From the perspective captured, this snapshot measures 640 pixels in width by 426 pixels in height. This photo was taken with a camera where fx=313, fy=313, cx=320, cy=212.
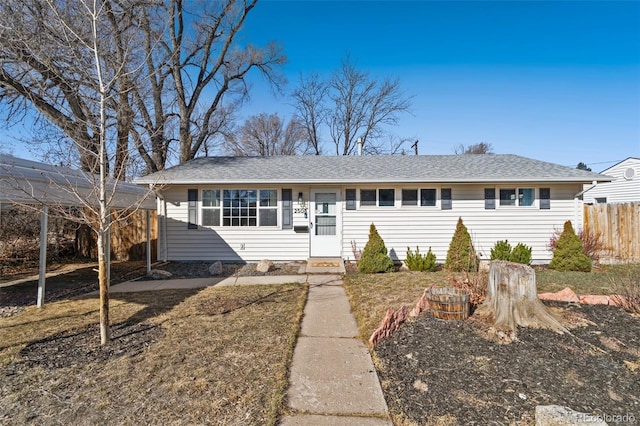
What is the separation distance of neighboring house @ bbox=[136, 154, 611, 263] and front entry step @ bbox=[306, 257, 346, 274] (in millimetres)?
319

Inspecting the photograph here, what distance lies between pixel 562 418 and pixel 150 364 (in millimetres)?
3476

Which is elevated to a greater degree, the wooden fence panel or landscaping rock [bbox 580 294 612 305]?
the wooden fence panel

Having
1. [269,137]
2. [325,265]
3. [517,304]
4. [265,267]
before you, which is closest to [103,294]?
[265,267]

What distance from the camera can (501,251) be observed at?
27.5 ft

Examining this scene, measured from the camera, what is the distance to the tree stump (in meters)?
3.82

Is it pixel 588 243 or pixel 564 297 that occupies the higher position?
pixel 588 243

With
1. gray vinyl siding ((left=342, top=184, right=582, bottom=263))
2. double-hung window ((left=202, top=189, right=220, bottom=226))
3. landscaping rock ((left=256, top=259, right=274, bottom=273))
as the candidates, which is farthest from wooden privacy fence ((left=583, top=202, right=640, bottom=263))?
double-hung window ((left=202, top=189, right=220, bottom=226))

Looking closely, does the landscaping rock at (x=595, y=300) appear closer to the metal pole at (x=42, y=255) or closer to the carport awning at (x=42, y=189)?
the carport awning at (x=42, y=189)

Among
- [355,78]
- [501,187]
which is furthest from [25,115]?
[355,78]

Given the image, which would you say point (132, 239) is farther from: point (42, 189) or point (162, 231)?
point (42, 189)

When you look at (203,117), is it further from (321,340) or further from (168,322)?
(321,340)

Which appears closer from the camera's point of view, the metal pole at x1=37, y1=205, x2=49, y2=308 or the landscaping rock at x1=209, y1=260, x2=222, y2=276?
the metal pole at x1=37, y1=205, x2=49, y2=308

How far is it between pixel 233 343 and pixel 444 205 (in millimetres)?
7551

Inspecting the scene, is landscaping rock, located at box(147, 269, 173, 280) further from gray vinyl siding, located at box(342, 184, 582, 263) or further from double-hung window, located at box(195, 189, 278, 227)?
gray vinyl siding, located at box(342, 184, 582, 263)
